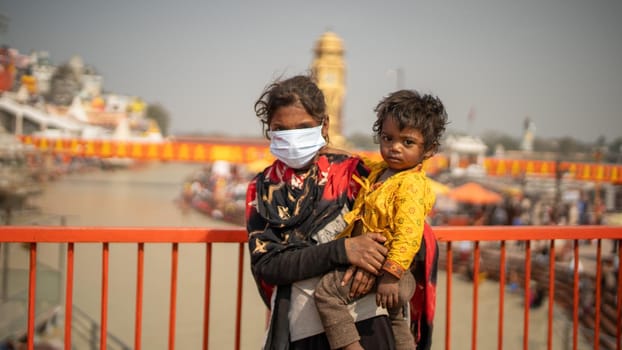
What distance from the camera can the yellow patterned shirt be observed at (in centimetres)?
168

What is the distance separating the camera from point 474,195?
64.3 feet

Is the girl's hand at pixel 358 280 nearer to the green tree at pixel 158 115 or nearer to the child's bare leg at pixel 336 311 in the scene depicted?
the child's bare leg at pixel 336 311

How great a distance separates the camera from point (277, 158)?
6.31 ft

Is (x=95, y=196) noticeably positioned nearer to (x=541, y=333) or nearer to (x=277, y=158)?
(x=541, y=333)

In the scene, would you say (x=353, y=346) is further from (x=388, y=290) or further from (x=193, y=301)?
(x=193, y=301)

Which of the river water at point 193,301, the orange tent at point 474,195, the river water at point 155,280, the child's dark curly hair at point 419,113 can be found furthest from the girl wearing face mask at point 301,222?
the orange tent at point 474,195

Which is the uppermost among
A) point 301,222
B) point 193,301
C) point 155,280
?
point 301,222

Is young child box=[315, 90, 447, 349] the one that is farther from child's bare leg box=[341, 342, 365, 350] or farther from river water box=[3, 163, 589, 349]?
river water box=[3, 163, 589, 349]

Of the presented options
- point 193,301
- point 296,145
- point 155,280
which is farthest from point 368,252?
point 155,280

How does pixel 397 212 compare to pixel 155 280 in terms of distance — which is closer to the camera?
pixel 397 212

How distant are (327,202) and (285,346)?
52 cm

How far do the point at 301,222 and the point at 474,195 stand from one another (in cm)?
1876

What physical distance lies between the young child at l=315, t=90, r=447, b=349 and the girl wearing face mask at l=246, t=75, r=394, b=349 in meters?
0.06

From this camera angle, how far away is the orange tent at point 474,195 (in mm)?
19359
